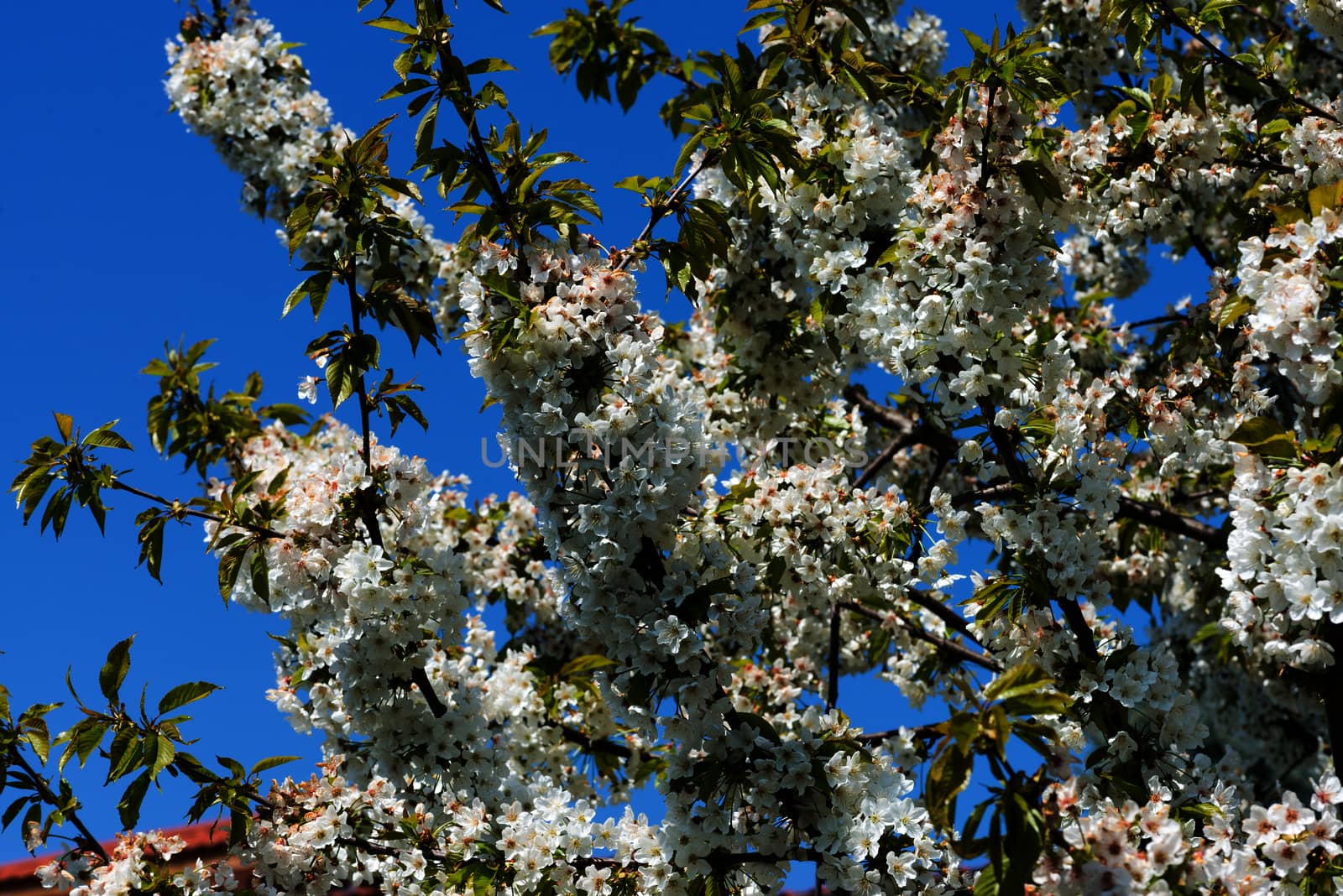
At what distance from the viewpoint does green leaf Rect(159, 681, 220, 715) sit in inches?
150

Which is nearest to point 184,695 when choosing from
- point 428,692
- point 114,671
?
point 114,671

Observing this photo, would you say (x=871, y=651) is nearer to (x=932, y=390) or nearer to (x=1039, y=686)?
(x=932, y=390)

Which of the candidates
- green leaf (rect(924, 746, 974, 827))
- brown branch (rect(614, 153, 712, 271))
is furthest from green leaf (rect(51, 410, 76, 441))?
green leaf (rect(924, 746, 974, 827))

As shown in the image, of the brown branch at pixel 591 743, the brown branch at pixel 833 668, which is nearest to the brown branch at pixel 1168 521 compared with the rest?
the brown branch at pixel 833 668

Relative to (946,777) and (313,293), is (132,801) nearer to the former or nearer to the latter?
(313,293)

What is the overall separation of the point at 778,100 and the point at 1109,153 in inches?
60.6

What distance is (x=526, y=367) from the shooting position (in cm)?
379

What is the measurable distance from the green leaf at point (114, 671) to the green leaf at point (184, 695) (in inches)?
5.7

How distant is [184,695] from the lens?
382cm

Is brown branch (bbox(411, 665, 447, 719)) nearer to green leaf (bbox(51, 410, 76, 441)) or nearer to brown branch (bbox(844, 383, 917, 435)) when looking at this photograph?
green leaf (bbox(51, 410, 76, 441))

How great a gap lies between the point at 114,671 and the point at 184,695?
0.23 meters

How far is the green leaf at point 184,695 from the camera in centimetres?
381

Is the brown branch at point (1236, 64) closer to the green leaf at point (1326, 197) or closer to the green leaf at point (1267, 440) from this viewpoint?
the green leaf at point (1326, 197)

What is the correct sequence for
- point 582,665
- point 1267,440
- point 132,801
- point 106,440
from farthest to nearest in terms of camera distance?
point 582,665 → point 106,440 → point 132,801 → point 1267,440
